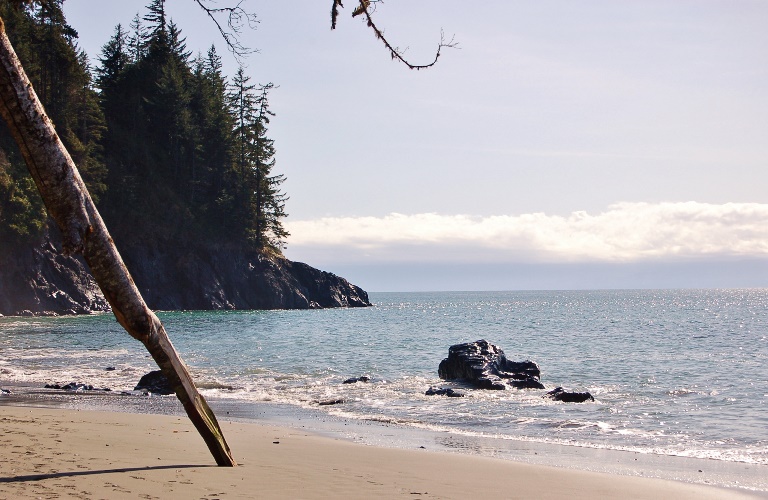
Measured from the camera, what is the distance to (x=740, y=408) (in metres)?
17.7

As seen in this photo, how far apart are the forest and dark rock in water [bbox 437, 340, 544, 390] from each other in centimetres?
5368

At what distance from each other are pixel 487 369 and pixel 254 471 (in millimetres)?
15384

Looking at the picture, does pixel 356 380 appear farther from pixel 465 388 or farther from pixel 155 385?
pixel 155 385

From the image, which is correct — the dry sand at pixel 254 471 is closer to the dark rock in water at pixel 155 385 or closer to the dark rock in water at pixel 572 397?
the dark rock in water at pixel 155 385

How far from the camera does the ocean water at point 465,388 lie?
14367mm

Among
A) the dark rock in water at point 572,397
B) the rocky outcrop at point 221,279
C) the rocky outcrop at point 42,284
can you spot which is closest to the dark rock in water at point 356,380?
the dark rock in water at point 572,397

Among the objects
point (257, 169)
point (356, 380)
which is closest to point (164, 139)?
point (257, 169)

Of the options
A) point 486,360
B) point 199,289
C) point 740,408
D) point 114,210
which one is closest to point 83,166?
point 114,210

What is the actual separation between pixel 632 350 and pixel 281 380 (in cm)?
2174

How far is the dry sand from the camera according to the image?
22.6 ft

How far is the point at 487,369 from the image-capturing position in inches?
893

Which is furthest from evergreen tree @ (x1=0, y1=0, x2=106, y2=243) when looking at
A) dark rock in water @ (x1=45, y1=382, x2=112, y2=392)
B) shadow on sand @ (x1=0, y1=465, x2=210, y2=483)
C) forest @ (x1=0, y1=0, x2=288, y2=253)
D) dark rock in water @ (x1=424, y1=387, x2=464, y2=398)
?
shadow on sand @ (x1=0, y1=465, x2=210, y2=483)

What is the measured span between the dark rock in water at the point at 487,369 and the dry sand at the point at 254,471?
10.9m

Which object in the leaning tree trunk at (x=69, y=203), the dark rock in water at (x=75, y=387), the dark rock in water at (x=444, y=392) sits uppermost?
the leaning tree trunk at (x=69, y=203)
